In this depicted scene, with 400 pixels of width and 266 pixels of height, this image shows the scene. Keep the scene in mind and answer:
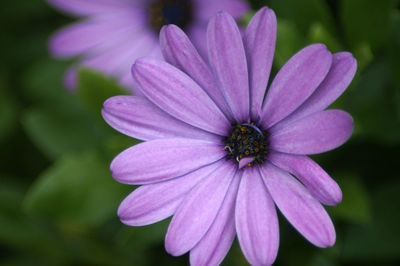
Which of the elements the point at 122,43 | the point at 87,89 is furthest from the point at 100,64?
the point at 87,89

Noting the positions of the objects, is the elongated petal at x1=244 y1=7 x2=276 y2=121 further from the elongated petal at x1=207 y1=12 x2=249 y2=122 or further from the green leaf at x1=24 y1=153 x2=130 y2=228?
the green leaf at x1=24 y1=153 x2=130 y2=228

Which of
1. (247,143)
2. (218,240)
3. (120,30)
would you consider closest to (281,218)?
(247,143)

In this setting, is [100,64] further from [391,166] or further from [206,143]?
[391,166]

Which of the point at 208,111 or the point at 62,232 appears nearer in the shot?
the point at 208,111

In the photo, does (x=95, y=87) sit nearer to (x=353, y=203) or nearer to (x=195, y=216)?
(x=195, y=216)

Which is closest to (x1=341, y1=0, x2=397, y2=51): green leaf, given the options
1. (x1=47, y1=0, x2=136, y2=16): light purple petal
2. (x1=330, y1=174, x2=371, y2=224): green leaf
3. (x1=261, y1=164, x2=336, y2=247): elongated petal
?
(x1=330, y1=174, x2=371, y2=224): green leaf

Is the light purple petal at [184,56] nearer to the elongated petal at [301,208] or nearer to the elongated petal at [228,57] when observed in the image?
the elongated petal at [228,57]

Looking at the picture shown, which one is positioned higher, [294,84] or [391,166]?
[391,166]
